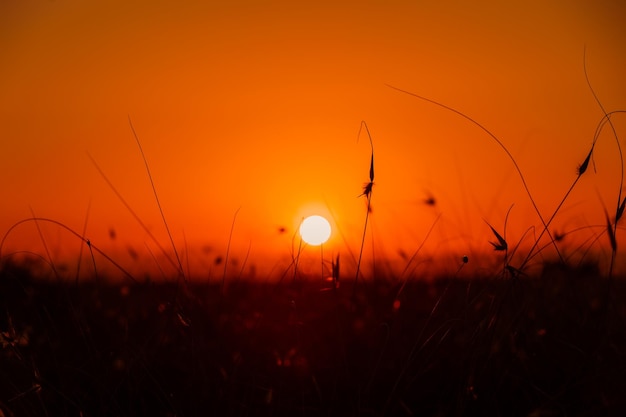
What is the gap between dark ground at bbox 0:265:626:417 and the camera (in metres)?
2.00

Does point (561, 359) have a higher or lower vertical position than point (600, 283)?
lower

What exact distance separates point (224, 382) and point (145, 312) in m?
1.41

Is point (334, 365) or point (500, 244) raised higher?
point (500, 244)

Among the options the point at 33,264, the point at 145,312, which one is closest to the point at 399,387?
the point at 145,312

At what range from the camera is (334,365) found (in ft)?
7.63

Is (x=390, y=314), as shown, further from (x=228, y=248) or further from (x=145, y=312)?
(x=145, y=312)

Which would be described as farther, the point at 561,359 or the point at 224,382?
the point at 561,359

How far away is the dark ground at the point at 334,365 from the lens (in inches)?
78.8

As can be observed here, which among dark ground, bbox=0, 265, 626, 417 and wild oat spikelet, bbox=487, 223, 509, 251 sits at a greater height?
wild oat spikelet, bbox=487, 223, 509, 251

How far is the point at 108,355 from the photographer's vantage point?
239 centimetres

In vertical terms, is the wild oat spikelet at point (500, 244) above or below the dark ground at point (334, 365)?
above

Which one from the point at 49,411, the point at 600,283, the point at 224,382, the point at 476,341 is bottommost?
the point at 49,411

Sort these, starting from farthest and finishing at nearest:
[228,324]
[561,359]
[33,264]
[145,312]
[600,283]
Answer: [33,264] < [600,283] < [145,312] < [228,324] < [561,359]

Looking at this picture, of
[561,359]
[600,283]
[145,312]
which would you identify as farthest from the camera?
[600,283]
